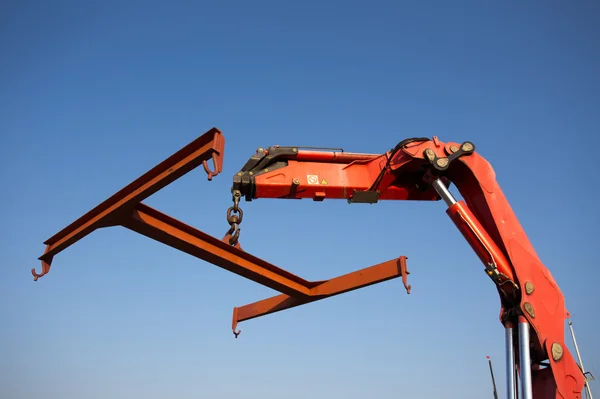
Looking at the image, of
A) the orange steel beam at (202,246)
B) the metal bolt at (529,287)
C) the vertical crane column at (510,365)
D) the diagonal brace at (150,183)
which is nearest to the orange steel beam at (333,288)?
the orange steel beam at (202,246)

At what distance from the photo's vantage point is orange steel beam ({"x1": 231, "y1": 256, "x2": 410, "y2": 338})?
7.02 m

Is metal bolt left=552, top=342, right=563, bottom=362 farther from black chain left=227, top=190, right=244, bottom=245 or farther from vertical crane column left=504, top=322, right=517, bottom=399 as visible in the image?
black chain left=227, top=190, right=244, bottom=245

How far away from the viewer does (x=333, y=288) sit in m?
7.59

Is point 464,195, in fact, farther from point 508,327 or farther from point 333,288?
point 333,288

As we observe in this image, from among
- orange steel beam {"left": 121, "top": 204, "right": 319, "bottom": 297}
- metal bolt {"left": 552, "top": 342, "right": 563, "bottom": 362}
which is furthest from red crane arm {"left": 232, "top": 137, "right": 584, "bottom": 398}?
orange steel beam {"left": 121, "top": 204, "right": 319, "bottom": 297}

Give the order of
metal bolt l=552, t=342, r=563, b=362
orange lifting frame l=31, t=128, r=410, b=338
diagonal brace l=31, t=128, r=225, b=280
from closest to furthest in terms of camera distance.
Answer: diagonal brace l=31, t=128, r=225, b=280, orange lifting frame l=31, t=128, r=410, b=338, metal bolt l=552, t=342, r=563, b=362

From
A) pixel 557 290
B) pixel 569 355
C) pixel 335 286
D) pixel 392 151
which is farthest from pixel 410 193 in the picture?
pixel 569 355

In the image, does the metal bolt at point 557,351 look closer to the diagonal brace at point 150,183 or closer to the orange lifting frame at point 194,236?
the orange lifting frame at point 194,236

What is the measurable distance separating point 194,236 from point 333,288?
6.59 feet

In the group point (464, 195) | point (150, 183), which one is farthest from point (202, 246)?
point (464, 195)

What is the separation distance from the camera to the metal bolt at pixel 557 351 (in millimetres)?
6289

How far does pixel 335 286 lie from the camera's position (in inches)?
299

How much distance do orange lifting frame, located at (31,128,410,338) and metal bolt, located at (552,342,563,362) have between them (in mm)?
1757

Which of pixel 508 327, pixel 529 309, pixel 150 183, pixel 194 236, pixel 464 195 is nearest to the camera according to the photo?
pixel 150 183
